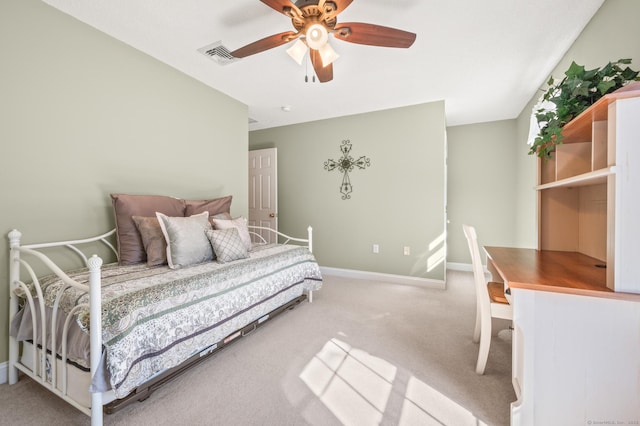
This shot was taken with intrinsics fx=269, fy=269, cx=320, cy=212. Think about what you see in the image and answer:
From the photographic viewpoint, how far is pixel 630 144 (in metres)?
1.02

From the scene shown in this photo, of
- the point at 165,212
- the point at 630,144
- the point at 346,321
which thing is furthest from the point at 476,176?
the point at 165,212

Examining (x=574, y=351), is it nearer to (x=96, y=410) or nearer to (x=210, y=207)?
(x=96, y=410)

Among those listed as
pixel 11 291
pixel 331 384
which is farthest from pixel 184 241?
pixel 331 384

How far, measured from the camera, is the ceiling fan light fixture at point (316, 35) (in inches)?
64.8

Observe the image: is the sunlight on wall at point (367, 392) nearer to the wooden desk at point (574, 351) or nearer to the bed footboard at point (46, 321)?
the wooden desk at point (574, 351)

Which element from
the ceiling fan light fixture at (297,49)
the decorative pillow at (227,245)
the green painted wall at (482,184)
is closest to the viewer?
the ceiling fan light fixture at (297,49)

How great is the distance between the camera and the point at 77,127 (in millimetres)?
2004

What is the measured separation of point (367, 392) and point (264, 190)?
3.46 m

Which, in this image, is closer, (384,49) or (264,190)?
(384,49)

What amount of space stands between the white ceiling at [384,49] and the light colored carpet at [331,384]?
2347mm

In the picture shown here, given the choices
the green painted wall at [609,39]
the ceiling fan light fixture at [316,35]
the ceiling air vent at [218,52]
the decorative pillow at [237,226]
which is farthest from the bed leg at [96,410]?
the green painted wall at [609,39]

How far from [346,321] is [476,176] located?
343cm

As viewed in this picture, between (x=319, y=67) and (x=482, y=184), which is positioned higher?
(x=319, y=67)

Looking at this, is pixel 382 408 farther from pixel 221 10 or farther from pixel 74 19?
pixel 74 19
